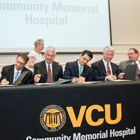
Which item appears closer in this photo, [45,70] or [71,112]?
[71,112]

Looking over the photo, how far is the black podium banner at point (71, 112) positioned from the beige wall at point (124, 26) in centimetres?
336

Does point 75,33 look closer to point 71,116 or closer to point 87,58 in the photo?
point 87,58

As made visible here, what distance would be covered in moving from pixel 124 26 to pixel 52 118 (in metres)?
4.20

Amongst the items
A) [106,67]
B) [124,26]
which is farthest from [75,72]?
[124,26]

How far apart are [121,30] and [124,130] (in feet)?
12.5

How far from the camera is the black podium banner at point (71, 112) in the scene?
5.51 feet

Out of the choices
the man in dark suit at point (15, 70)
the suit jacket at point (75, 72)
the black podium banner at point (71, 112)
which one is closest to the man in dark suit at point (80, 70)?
the suit jacket at point (75, 72)

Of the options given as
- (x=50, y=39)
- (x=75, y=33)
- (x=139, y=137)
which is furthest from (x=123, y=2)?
(x=139, y=137)

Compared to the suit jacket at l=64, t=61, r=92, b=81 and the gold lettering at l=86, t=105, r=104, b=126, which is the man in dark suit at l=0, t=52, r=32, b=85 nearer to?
the suit jacket at l=64, t=61, r=92, b=81

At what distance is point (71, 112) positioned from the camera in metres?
1.80

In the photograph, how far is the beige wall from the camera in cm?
519

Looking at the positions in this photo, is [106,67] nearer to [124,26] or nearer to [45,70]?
[45,70]

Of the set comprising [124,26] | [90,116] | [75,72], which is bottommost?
[90,116]

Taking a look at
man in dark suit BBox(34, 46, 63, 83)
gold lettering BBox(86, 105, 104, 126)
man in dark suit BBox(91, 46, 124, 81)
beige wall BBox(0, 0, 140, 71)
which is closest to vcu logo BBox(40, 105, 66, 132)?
gold lettering BBox(86, 105, 104, 126)
